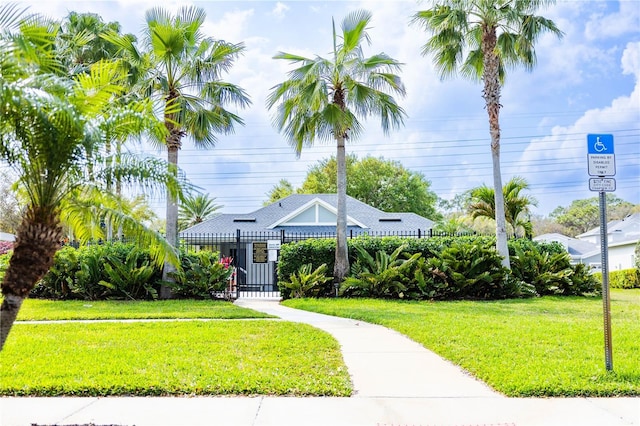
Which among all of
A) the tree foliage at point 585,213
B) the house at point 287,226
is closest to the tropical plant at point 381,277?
the house at point 287,226

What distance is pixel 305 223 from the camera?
85.4 feet

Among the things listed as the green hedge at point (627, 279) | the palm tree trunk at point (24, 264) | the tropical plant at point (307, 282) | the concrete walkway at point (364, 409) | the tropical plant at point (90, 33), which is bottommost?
the green hedge at point (627, 279)

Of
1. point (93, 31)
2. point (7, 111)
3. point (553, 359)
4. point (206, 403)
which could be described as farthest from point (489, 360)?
point (93, 31)

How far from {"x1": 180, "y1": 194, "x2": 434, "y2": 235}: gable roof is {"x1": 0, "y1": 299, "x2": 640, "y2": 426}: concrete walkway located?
19.5m

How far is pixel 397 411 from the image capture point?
4.88 m

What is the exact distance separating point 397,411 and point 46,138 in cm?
395

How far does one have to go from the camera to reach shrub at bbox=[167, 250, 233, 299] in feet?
49.5

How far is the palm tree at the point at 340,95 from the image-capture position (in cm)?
1498

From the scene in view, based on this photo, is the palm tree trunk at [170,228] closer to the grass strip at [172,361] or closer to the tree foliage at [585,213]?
the grass strip at [172,361]

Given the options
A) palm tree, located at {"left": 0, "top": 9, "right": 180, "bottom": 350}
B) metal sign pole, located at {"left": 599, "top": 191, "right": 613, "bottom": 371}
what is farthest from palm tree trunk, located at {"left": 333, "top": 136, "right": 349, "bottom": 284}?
palm tree, located at {"left": 0, "top": 9, "right": 180, "bottom": 350}

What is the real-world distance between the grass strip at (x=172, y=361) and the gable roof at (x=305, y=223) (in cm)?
1655

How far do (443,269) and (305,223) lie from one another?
1180cm

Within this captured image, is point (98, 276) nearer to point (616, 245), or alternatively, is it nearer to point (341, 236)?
point (341, 236)

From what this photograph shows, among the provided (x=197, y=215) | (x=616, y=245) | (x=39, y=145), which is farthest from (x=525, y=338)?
(x=197, y=215)
